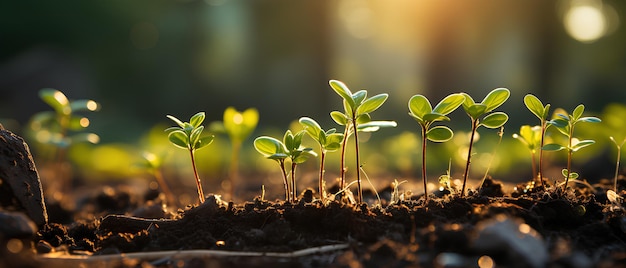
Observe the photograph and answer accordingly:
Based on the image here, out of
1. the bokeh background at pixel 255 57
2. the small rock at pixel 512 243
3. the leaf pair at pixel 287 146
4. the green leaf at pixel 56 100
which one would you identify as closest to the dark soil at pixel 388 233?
the small rock at pixel 512 243

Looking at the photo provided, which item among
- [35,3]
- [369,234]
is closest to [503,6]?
[35,3]

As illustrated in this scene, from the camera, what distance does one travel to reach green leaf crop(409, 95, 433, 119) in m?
1.93

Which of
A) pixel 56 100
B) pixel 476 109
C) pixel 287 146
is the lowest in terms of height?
pixel 287 146

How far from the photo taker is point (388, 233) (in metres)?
1.82

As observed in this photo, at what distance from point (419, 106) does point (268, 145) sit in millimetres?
589

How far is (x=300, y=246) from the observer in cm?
183

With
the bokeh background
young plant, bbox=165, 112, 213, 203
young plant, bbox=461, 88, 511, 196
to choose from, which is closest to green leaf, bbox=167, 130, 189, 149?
young plant, bbox=165, 112, 213, 203

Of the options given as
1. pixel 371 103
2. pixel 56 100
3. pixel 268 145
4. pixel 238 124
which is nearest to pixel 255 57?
pixel 56 100

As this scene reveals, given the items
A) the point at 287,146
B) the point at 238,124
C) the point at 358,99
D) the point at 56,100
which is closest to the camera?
the point at 358,99

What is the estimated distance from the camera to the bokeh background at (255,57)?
14688 millimetres

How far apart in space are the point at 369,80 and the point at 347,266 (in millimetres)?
25263

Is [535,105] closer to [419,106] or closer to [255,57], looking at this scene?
[419,106]

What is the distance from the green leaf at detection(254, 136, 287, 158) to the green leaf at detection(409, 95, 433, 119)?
511mm

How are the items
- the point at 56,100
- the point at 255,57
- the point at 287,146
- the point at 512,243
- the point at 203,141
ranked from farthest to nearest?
the point at 255,57, the point at 56,100, the point at 203,141, the point at 287,146, the point at 512,243
